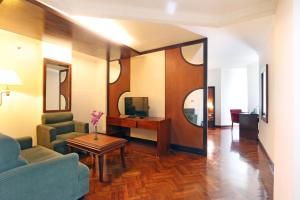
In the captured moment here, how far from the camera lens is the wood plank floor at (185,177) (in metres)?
2.24

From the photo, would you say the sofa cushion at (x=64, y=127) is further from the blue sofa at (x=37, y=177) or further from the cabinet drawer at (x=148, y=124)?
the blue sofa at (x=37, y=177)

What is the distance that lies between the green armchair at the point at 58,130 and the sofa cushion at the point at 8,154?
6.04ft

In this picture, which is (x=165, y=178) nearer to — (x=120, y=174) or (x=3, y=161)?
(x=120, y=174)

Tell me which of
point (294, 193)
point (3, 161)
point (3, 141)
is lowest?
point (294, 193)

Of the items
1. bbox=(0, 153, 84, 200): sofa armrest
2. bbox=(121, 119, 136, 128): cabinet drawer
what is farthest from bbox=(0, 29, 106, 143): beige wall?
bbox=(0, 153, 84, 200): sofa armrest

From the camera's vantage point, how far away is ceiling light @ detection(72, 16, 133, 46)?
280cm

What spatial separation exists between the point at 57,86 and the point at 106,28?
2180 millimetres

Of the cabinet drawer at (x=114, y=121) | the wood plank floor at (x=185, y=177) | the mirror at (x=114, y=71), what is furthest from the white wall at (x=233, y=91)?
the cabinet drawer at (x=114, y=121)

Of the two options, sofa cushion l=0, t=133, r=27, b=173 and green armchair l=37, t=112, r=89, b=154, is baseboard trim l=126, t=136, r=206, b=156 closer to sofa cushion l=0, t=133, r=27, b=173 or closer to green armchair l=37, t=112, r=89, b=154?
green armchair l=37, t=112, r=89, b=154

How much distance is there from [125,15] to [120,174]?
243 centimetres

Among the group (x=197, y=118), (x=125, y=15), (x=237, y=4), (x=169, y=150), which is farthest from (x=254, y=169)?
(x=125, y=15)

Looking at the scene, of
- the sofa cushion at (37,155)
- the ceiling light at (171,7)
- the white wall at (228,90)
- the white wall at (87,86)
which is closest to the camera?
the ceiling light at (171,7)

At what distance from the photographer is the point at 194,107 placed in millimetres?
4039

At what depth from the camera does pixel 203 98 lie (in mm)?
3729
